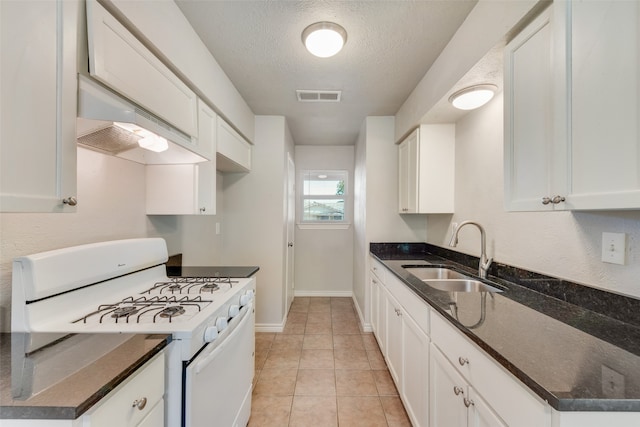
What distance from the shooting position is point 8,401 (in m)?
0.59

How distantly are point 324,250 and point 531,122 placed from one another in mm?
3415

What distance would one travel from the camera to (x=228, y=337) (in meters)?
1.26

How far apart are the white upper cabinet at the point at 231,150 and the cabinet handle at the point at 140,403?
1.66 meters

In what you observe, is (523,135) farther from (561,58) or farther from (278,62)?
(278,62)

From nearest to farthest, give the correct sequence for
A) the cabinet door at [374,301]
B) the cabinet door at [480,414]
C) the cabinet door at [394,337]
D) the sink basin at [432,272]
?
the cabinet door at [480,414]
the cabinet door at [394,337]
the sink basin at [432,272]
the cabinet door at [374,301]

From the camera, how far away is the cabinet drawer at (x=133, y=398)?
65 centimetres

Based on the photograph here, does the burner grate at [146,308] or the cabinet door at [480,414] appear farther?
the burner grate at [146,308]

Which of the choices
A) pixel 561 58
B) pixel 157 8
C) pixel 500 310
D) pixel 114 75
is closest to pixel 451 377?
pixel 500 310

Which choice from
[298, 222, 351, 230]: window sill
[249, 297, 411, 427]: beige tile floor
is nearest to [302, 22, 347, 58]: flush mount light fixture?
[249, 297, 411, 427]: beige tile floor

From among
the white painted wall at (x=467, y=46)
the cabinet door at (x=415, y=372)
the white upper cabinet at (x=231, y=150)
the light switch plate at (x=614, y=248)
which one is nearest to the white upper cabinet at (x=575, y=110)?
the white painted wall at (x=467, y=46)

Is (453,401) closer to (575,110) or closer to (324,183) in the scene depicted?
(575,110)

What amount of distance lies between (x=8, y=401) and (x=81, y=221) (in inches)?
35.8

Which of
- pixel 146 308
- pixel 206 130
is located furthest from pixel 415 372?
pixel 206 130

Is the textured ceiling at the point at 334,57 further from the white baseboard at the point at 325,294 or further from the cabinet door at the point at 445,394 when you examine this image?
the white baseboard at the point at 325,294
